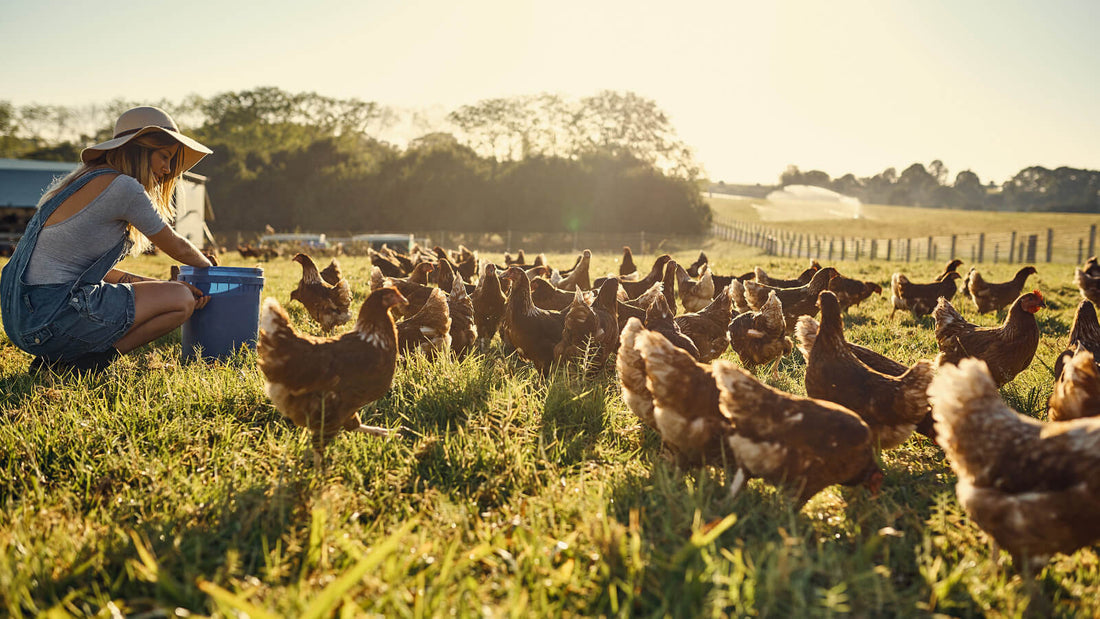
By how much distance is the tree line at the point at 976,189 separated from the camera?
287 feet

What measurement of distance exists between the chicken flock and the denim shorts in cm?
184

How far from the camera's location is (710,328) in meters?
5.73

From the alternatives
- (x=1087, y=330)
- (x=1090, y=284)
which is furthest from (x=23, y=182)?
(x=1090, y=284)

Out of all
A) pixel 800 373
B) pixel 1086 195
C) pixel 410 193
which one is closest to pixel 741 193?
pixel 1086 195

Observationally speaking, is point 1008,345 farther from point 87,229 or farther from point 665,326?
point 87,229

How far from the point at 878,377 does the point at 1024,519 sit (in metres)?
1.41

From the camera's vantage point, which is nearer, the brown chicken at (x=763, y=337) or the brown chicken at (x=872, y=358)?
the brown chicken at (x=872, y=358)

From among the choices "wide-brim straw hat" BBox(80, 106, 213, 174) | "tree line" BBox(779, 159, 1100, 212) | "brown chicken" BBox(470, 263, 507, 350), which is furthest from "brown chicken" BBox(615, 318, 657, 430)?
"tree line" BBox(779, 159, 1100, 212)

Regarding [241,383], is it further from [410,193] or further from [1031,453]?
[410,193]

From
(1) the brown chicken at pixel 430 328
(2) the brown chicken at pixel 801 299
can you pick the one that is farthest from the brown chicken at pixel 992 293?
(1) the brown chicken at pixel 430 328

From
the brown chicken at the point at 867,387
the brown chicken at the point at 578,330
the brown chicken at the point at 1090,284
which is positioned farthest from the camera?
the brown chicken at the point at 1090,284

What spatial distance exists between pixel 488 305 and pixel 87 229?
141 inches

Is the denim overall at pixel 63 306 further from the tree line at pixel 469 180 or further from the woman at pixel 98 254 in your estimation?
the tree line at pixel 469 180

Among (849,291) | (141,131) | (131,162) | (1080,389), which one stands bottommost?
(1080,389)
